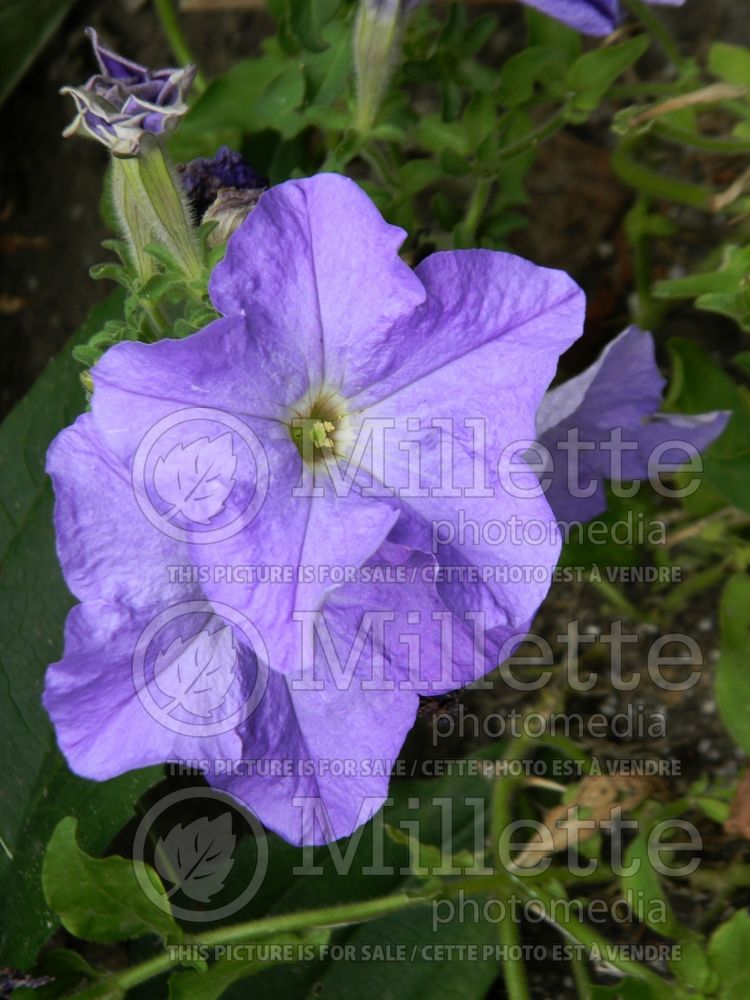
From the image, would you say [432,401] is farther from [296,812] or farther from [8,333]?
[8,333]

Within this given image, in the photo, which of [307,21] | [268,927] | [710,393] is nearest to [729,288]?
[710,393]

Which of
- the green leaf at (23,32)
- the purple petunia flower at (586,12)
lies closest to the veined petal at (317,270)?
the purple petunia flower at (586,12)

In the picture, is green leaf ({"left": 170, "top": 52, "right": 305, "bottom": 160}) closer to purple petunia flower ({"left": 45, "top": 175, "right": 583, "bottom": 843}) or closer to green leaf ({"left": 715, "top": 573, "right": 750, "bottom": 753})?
purple petunia flower ({"left": 45, "top": 175, "right": 583, "bottom": 843})

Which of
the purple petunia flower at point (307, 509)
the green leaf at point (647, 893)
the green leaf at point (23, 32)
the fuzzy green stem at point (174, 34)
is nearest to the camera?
the purple petunia flower at point (307, 509)

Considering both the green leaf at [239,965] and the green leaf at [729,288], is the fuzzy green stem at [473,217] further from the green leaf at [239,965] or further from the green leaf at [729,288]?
the green leaf at [239,965]

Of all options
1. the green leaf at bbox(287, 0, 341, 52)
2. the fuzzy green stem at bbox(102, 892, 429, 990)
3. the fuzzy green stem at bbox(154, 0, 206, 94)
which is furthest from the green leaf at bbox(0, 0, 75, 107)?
the fuzzy green stem at bbox(102, 892, 429, 990)

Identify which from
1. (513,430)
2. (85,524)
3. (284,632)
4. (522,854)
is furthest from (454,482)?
(522,854)
